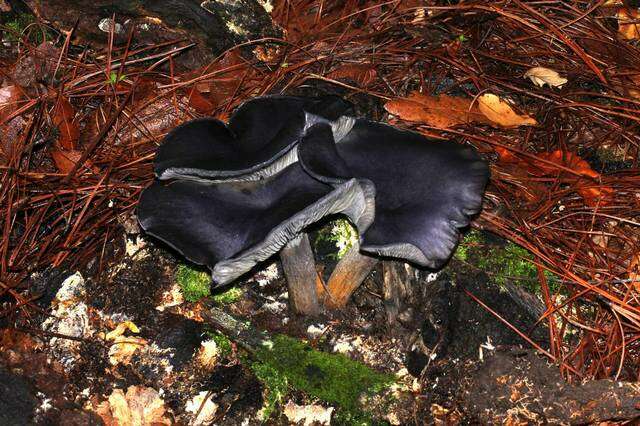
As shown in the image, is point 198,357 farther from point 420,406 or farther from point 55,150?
point 55,150

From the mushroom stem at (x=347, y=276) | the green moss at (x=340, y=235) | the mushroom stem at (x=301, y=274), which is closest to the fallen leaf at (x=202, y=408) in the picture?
the mushroom stem at (x=301, y=274)

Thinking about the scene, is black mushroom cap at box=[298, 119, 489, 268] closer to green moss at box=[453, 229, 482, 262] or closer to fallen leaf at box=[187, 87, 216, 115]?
green moss at box=[453, 229, 482, 262]

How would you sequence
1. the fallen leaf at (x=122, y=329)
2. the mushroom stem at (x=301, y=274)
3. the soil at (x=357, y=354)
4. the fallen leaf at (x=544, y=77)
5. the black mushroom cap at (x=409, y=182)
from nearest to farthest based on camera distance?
the black mushroom cap at (x=409, y=182) < the soil at (x=357, y=354) < the mushroom stem at (x=301, y=274) < the fallen leaf at (x=122, y=329) < the fallen leaf at (x=544, y=77)

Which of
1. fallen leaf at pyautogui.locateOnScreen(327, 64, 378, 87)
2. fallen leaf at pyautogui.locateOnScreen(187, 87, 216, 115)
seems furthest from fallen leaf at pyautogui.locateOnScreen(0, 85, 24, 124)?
fallen leaf at pyautogui.locateOnScreen(327, 64, 378, 87)

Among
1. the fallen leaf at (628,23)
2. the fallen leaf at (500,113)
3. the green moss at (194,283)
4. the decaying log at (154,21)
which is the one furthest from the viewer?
the fallen leaf at (628,23)

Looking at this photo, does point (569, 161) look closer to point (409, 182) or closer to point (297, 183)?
point (409, 182)

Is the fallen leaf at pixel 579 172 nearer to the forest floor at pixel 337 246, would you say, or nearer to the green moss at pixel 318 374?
the forest floor at pixel 337 246
